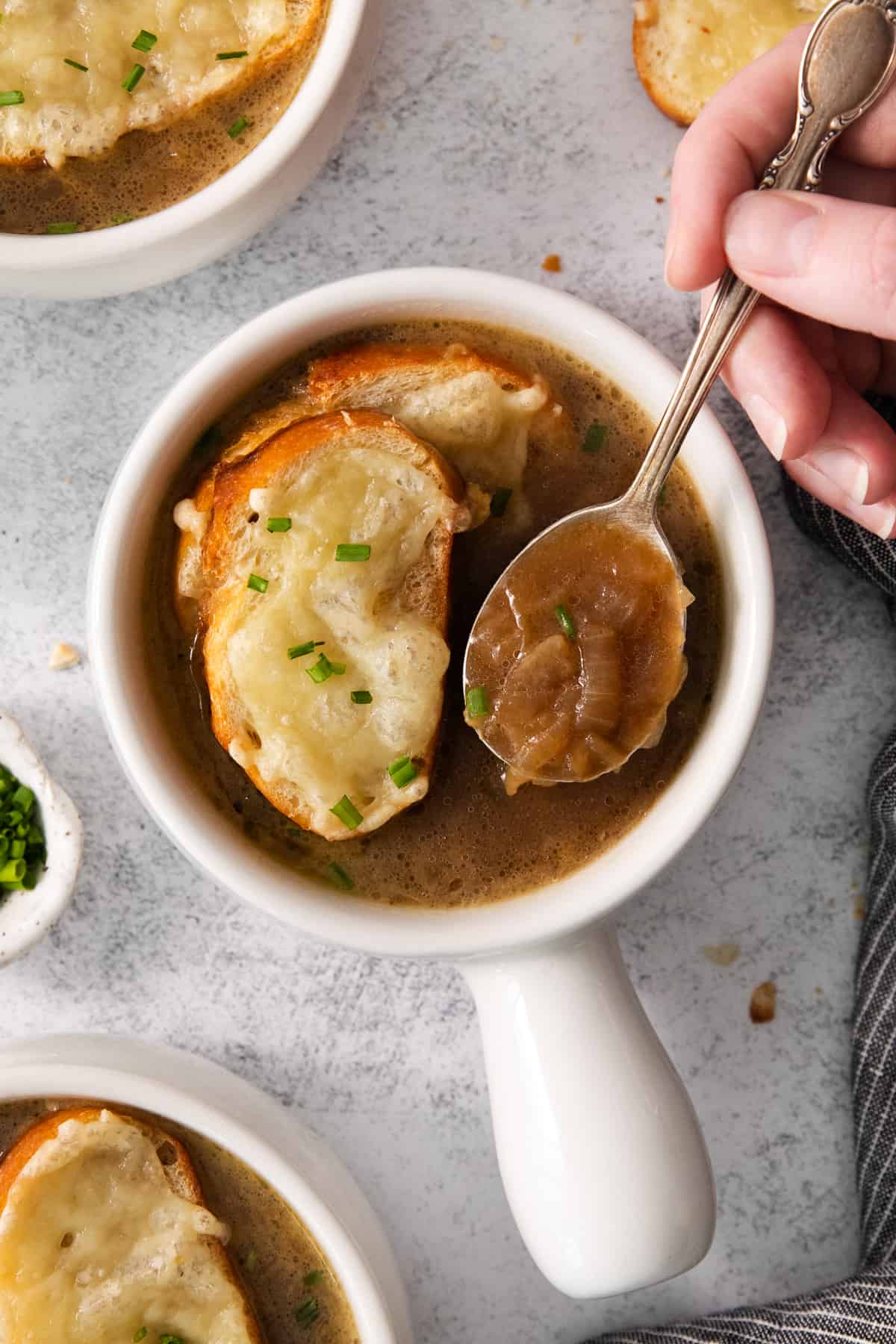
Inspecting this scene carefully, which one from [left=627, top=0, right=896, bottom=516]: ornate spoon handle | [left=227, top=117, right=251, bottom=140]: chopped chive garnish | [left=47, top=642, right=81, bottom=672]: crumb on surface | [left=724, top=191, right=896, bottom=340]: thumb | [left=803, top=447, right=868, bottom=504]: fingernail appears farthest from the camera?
[left=47, top=642, right=81, bottom=672]: crumb on surface

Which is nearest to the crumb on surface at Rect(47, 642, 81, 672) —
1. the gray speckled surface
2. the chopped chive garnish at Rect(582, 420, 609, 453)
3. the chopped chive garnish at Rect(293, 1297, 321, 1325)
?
the gray speckled surface

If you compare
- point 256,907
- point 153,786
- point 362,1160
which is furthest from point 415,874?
point 362,1160

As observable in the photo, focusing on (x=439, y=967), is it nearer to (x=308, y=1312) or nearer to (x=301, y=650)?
(x=308, y=1312)

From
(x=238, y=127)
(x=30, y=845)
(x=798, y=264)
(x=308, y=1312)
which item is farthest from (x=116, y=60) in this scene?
(x=308, y=1312)

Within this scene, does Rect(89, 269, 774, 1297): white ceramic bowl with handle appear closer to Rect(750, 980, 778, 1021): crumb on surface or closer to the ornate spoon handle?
the ornate spoon handle

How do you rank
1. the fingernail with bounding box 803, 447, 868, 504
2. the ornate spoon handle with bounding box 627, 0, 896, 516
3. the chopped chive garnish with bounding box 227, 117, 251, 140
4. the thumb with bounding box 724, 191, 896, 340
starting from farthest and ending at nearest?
1. the chopped chive garnish with bounding box 227, 117, 251, 140
2. the fingernail with bounding box 803, 447, 868, 504
3. the ornate spoon handle with bounding box 627, 0, 896, 516
4. the thumb with bounding box 724, 191, 896, 340

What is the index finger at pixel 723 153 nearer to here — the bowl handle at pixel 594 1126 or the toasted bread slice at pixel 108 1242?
the bowl handle at pixel 594 1126
